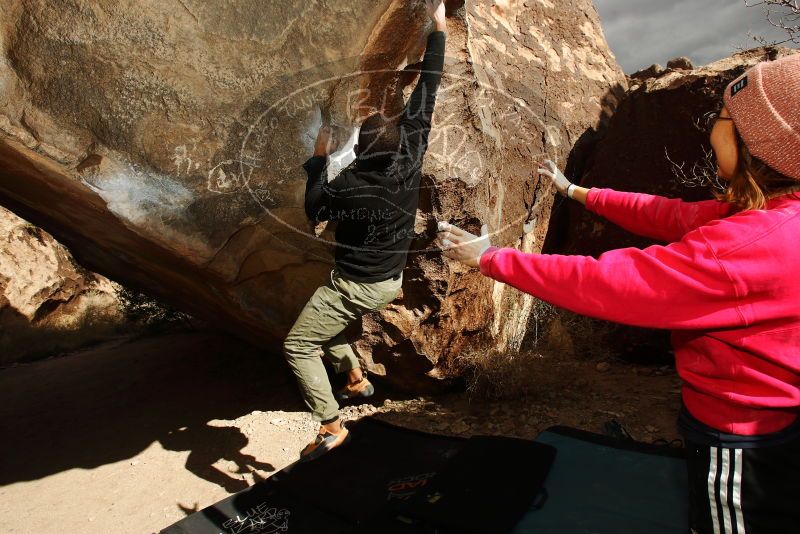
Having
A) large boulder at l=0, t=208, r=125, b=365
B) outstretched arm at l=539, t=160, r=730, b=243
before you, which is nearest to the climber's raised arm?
outstretched arm at l=539, t=160, r=730, b=243

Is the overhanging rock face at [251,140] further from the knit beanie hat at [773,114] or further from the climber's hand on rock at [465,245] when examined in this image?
the knit beanie hat at [773,114]

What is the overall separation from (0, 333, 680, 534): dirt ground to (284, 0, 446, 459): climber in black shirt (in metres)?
0.91

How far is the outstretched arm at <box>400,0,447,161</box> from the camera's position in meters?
2.57

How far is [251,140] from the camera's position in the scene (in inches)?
105

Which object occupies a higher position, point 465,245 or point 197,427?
point 465,245

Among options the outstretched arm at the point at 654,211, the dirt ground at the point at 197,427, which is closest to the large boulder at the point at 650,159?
the dirt ground at the point at 197,427

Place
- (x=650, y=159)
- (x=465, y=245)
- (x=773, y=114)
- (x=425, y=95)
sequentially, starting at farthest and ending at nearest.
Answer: (x=650, y=159)
(x=425, y=95)
(x=465, y=245)
(x=773, y=114)

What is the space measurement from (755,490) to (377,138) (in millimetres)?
1981

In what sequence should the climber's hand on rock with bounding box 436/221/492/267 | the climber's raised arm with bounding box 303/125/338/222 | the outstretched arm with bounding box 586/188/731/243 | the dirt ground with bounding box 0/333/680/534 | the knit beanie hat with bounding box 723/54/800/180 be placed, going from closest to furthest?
the knit beanie hat with bounding box 723/54/800/180
the climber's hand on rock with bounding box 436/221/492/267
the outstretched arm with bounding box 586/188/731/243
the climber's raised arm with bounding box 303/125/338/222
the dirt ground with bounding box 0/333/680/534

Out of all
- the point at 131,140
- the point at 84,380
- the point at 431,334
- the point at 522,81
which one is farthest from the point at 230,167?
the point at 84,380

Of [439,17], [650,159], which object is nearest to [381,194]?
[439,17]

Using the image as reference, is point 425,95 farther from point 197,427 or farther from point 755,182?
point 197,427

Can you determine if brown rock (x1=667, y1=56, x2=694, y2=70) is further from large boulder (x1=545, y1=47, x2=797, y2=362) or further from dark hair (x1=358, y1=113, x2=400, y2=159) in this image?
dark hair (x1=358, y1=113, x2=400, y2=159)

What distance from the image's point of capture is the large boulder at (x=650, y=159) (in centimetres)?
369
